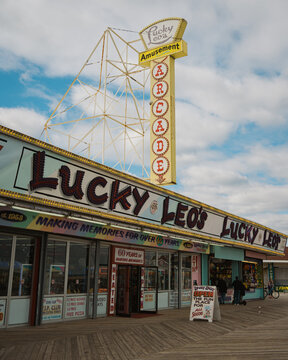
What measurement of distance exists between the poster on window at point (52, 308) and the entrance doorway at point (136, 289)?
9.96ft

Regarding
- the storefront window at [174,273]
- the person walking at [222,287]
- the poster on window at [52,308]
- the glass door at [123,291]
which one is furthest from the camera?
the person walking at [222,287]

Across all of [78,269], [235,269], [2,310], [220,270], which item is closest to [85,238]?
[78,269]

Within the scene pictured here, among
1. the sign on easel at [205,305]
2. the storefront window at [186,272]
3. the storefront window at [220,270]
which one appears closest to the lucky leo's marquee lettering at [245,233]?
the storefront window at [220,270]

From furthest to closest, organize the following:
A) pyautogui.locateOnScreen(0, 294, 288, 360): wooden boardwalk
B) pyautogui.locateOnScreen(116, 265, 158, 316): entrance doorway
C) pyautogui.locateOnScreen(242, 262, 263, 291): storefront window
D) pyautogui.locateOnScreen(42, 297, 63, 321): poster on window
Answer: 1. pyautogui.locateOnScreen(242, 262, 263, 291): storefront window
2. pyautogui.locateOnScreen(116, 265, 158, 316): entrance doorway
3. pyautogui.locateOnScreen(42, 297, 63, 321): poster on window
4. pyautogui.locateOnScreen(0, 294, 288, 360): wooden boardwalk

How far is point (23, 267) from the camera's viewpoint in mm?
12242

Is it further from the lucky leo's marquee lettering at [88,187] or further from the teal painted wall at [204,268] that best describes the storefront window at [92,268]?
the teal painted wall at [204,268]

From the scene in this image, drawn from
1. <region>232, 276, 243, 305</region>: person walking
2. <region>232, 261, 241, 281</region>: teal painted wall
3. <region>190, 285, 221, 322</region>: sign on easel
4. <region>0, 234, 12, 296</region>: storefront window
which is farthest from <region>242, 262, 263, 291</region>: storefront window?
<region>0, 234, 12, 296</region>: storefront window

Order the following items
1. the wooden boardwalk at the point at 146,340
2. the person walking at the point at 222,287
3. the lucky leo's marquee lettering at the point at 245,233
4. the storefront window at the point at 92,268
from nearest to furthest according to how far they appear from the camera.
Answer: the wooden boardwalk at the point at 146,340, the storefront window at the point at 92,268, the person walking at the point at 222,287, the lucky leo's marquee lettering at the point at 245,233

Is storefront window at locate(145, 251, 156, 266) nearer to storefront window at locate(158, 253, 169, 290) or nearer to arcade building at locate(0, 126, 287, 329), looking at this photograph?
arcade building at locate(0, 126, 287, 329)

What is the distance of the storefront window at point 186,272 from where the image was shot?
20.3 m

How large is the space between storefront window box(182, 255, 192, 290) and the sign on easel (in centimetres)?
537

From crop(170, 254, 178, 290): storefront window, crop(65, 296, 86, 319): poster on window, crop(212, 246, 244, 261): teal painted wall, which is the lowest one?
crop(65, 296, 86, 319): poster on window

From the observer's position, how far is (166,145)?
1667 cm

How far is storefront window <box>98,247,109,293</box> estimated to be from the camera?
1503 centimetres
